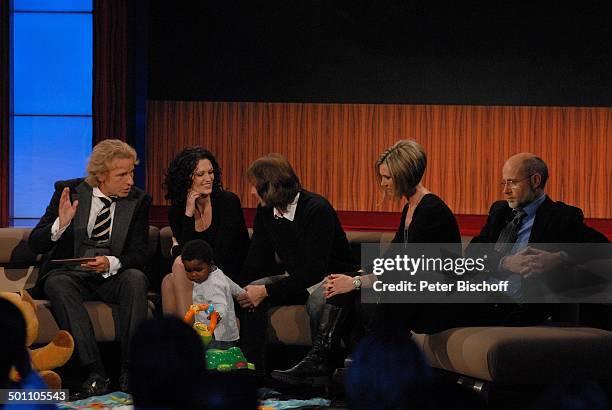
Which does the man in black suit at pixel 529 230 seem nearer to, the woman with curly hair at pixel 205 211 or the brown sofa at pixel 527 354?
the brown sofa at pixel 527 354

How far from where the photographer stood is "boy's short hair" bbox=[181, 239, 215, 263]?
13.2 feet

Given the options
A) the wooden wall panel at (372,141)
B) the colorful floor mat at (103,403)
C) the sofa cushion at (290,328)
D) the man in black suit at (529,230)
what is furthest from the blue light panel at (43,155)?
the man in black suit at (529,230)

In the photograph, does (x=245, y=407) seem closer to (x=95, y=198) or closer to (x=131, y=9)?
(x=95, y=198)

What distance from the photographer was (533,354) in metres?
3.33

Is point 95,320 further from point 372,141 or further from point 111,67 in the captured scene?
point 372,141

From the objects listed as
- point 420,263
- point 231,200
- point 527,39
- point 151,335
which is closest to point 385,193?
point 420,263

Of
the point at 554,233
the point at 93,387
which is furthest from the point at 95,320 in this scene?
the point at 554,233

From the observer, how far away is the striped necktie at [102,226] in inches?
172

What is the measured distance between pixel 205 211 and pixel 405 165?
1.08m

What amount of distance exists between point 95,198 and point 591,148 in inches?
159

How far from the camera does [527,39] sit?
7.20 meters

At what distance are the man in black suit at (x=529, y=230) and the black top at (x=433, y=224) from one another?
0.76 ft

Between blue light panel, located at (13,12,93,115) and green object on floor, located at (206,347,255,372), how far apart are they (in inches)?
122

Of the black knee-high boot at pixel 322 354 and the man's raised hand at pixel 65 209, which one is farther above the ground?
the man's raised hand at pixel 65 209
